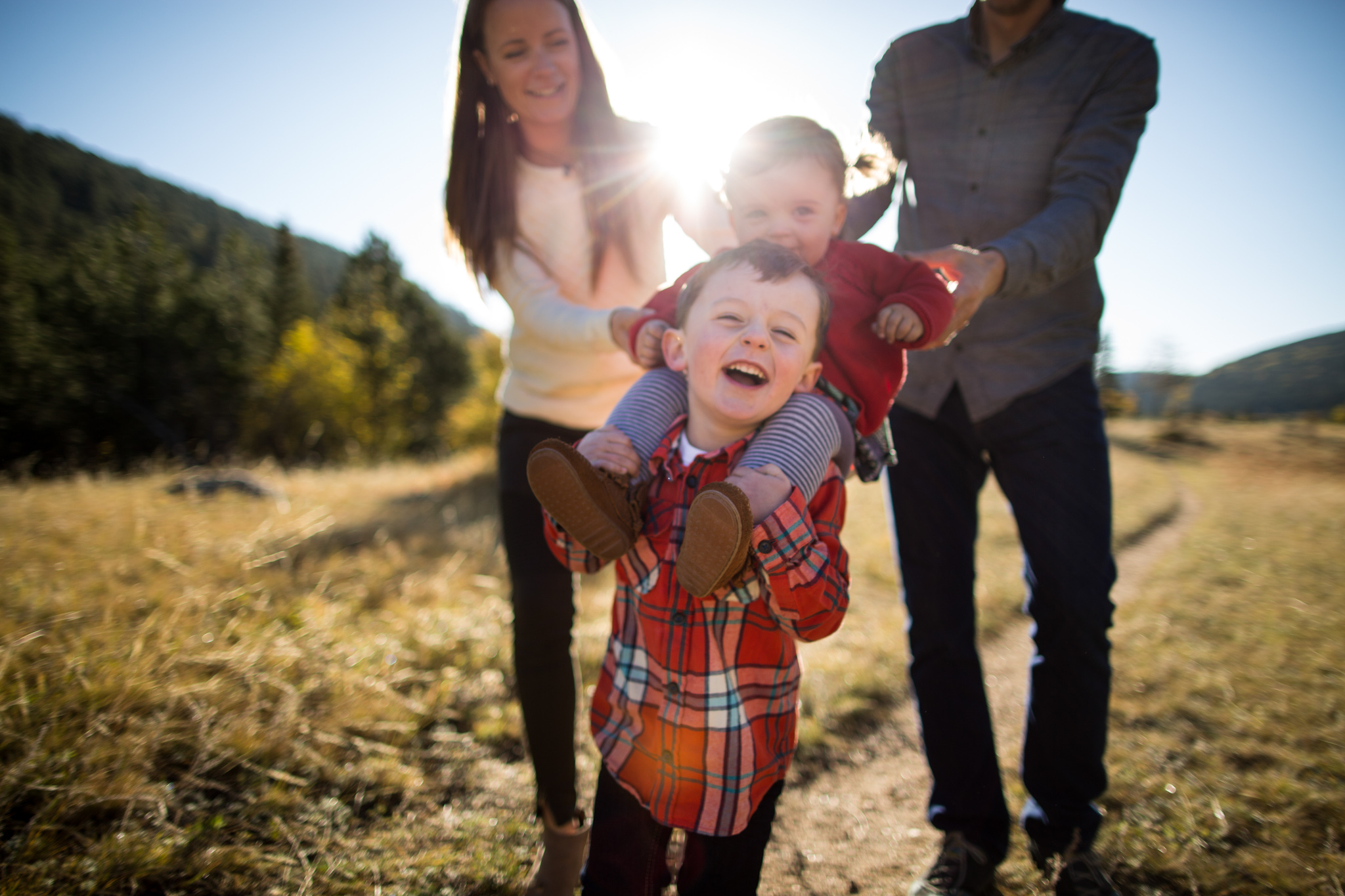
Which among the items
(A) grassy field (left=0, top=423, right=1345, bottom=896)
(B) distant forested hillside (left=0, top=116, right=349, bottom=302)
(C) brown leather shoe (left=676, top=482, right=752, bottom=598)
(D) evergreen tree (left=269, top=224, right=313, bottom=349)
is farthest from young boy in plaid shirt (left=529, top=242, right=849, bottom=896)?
(D) evergreen tree (left=269, top=224, right=313, bottom=349)

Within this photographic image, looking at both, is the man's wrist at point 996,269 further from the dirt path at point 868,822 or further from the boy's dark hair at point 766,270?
the dirt path at point 868,822

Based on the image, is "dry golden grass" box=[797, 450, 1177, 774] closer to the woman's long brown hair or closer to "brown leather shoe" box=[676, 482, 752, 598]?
"brown leather shoe" box=[676, 482, 752, 598]

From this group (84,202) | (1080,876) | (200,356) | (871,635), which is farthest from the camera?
(84,202)

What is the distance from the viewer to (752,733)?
4.43 feet

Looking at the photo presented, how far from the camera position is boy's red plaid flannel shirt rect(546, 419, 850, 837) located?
47.9 inches

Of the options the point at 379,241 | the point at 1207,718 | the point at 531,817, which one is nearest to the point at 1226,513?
the point at 1207,718

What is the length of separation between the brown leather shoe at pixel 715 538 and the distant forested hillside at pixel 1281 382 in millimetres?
70553

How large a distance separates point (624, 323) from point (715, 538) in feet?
2.75

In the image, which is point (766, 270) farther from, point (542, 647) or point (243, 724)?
point (243, 724)

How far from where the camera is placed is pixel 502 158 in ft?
7.17

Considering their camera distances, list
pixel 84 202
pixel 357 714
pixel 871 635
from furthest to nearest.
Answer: pixel 84 202 → pixel 871 635 → pixel 357 714

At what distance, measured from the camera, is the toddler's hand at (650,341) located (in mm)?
1613

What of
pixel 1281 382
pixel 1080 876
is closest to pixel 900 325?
pixel 1080 876

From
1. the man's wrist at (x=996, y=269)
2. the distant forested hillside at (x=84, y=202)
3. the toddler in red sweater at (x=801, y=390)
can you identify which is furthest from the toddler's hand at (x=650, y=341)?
the distant forested hillside at (x=84, y=202)
